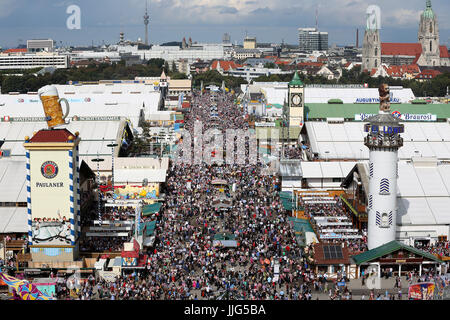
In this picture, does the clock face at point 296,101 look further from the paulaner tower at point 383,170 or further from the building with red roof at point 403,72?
the building with red roof at point 403,72

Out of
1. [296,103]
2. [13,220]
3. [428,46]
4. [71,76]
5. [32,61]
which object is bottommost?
[13,220]

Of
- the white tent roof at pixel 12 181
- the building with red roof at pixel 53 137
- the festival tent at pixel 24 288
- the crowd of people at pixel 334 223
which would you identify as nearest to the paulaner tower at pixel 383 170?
the crowd of people at pixel 334 223

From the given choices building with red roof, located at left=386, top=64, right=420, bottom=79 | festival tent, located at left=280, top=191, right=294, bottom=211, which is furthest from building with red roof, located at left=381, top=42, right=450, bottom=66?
festival tent, located at left=280, top=191, right=294, bottom=211

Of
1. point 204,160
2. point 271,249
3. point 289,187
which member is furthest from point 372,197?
point 204,160

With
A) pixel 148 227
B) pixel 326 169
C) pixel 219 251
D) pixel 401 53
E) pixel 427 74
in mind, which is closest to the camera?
pixel 219 251

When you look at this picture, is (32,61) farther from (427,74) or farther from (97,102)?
(97,102)

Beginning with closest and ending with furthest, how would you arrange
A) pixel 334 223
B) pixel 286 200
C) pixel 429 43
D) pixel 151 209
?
pixel 334 223, pixel 151 209, pixel 286 200, pixel 429 43

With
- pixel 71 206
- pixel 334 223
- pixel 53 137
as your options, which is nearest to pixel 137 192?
pixel 71 206

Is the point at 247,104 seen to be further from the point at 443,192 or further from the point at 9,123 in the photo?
the point at 443,192
